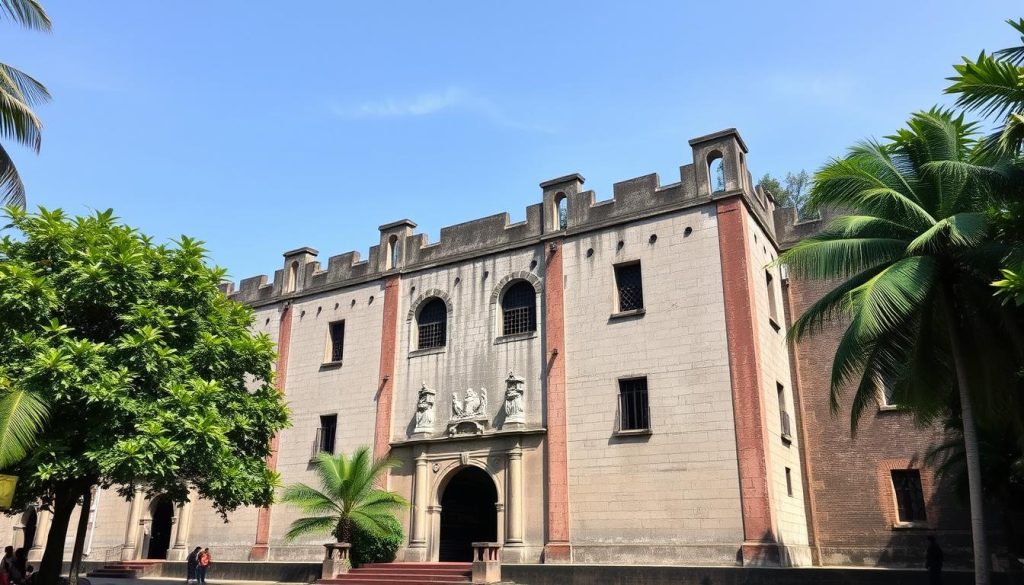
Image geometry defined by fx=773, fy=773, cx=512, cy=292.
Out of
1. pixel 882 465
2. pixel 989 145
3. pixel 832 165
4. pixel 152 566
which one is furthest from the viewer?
pixel 152 566

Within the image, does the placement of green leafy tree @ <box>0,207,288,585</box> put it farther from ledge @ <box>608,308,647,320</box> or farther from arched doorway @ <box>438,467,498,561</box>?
ledge @ <box>608,308,647,320</box>

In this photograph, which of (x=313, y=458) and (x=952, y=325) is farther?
(x=313, y=458)

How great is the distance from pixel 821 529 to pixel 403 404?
42.0ft

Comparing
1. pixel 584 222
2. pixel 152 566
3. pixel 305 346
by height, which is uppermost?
pixel 584 222

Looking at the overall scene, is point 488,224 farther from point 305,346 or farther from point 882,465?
point 882,465

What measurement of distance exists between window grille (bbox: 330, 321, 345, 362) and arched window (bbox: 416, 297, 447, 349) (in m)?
3.37

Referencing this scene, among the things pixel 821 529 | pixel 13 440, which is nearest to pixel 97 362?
pixel 13 440

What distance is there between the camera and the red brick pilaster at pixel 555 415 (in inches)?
803

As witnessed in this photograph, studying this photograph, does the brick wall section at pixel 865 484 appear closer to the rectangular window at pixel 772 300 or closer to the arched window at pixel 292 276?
the rectangular window at pixel 772 300

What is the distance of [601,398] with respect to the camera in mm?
21156

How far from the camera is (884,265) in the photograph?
14.6 meters

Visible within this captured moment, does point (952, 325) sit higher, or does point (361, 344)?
point (361, 344)

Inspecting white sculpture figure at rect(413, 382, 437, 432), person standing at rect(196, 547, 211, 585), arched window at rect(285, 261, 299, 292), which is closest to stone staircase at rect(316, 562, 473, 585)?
white sculpture figure at rect(413, 382, 437, 432)

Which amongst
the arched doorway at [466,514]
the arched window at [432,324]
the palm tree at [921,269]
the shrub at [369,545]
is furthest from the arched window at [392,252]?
the palm tree at [921,269]
